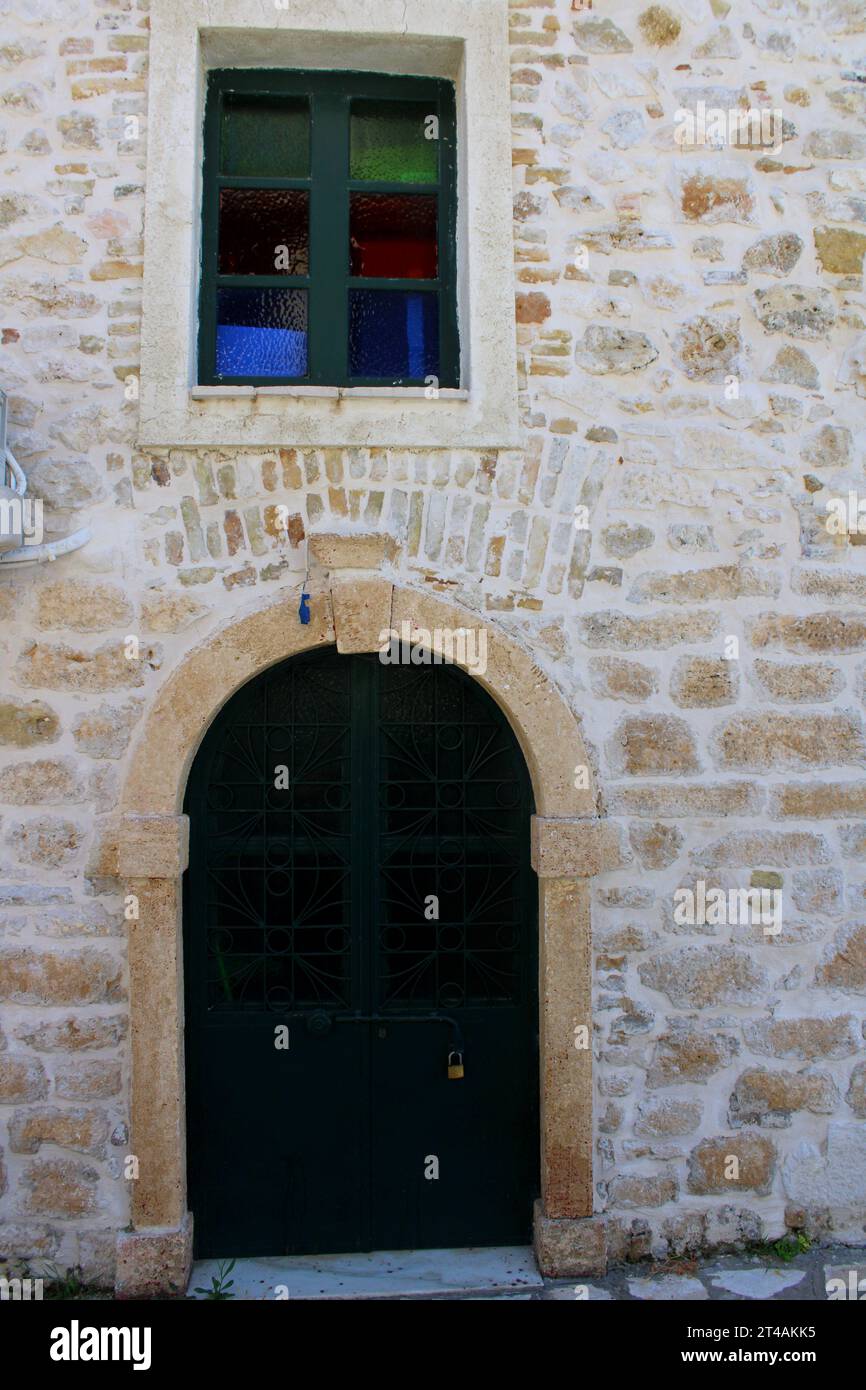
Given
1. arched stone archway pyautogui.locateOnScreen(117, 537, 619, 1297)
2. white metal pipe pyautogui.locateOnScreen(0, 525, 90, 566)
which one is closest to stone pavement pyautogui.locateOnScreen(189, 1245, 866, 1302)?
arched stone archway pyautogui.locateOnScreen(117, 537, 619, 1297)

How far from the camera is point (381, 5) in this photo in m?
3.57

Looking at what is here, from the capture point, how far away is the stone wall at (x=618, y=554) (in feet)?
11.2

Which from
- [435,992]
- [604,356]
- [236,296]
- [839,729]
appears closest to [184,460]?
[236,296]

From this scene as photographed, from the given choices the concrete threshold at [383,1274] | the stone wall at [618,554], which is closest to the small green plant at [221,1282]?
the concrete threshold at [383,1274]

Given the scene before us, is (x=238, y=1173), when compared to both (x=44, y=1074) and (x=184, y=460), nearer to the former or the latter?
(x=44, y=1074)

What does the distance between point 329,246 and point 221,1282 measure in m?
3.78

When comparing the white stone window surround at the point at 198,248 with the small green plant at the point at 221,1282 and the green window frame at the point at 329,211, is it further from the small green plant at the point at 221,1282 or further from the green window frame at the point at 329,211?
the small green plant at the point at 221,1282

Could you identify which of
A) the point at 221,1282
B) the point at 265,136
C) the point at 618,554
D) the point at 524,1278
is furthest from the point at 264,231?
the point at 524,1278

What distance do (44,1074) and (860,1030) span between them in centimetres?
291

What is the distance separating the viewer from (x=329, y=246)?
371cm

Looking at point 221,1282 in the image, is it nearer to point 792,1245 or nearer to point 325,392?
point 792,1245

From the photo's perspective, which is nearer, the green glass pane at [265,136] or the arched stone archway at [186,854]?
the arched stone archway at [186,854]

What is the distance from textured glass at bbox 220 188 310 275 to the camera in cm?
375

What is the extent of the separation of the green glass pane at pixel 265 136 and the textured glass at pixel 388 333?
0.57 m
